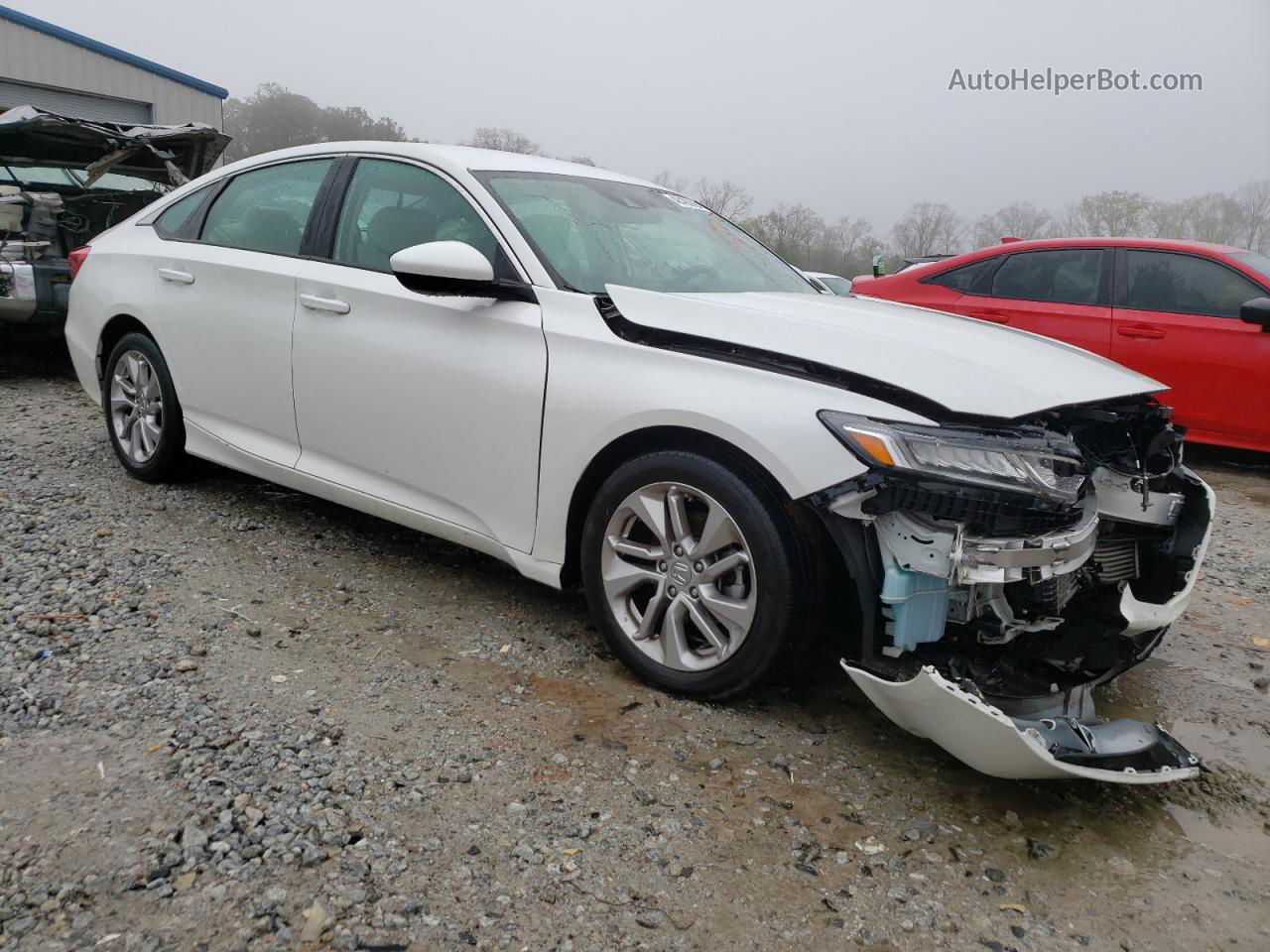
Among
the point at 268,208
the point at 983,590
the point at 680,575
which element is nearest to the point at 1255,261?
the point at 983,590

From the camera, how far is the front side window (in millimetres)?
3324

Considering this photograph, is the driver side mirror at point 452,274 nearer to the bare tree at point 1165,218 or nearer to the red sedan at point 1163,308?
the red sedan at point 1163,308

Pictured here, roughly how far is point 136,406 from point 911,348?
11.7 feet

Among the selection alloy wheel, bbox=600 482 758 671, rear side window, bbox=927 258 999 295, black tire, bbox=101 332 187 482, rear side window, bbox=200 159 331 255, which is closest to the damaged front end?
alloy wheel, bbox=600 482 758 671

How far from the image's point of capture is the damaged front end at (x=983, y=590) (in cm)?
225

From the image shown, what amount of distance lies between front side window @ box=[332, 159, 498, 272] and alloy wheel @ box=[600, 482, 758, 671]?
103 centimetres

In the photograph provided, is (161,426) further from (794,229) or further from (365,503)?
(794,229)

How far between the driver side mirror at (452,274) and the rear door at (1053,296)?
4318mm

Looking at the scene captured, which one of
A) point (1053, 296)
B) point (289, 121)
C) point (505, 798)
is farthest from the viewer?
point (289, 121)

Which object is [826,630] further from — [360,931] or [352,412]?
[352,412]

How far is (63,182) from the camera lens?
24.8 ft

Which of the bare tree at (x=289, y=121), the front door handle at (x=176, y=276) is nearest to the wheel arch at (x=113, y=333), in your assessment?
the front door handle at (x=176, y=276)

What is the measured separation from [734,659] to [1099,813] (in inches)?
37.6

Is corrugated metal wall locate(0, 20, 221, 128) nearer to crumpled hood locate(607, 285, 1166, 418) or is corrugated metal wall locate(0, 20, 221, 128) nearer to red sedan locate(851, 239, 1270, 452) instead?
red sedan locate(851, 239, 1270, 452)
